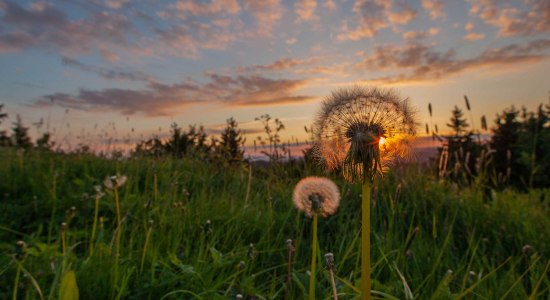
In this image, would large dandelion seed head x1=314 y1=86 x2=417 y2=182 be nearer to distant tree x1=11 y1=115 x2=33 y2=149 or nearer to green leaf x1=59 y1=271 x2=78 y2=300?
green leaf x1=59 y1=271 x2=78 y2=300

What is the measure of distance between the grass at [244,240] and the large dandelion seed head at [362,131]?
0.69 metres

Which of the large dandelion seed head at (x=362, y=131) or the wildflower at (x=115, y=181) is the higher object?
the large dandelion seed head at (x=362, y=131)

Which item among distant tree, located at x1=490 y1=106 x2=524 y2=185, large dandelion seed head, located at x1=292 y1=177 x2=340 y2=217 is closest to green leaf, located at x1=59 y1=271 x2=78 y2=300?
large dandelion seed head, located at x1=292 y1=177 x2=340 y2=217

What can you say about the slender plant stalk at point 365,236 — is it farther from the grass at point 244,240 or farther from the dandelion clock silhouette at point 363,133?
the grass at point 244,240

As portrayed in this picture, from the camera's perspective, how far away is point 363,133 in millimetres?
1445

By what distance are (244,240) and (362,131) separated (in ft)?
10.4

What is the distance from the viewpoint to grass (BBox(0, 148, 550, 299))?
9.25ft

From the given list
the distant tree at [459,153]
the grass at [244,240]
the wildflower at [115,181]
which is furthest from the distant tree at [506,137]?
the wildflower at [115,181]

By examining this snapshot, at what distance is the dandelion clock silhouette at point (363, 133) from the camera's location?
1.40 metres

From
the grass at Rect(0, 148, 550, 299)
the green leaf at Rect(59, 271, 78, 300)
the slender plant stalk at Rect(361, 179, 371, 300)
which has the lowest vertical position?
the grass at Rect(0, 148, 550, 299)

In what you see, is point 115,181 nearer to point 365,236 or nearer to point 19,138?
point 365,236

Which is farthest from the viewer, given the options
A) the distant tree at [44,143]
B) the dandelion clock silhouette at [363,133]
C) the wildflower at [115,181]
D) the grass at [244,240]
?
the distant tree at [44,143]

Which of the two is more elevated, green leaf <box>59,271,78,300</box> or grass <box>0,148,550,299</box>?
green leaf <box>59,271,78,300</box>

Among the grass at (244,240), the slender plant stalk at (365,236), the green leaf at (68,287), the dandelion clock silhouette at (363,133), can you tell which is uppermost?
the dandelion clock silhouette at (363,133)
